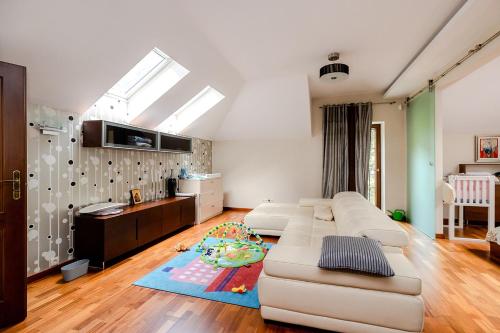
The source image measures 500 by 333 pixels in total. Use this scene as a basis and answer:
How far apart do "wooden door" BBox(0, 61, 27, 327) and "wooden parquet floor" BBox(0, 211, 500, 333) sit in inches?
8.1

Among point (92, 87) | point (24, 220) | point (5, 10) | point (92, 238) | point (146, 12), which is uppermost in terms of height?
point (146, 12)

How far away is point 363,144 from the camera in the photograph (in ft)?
15.8

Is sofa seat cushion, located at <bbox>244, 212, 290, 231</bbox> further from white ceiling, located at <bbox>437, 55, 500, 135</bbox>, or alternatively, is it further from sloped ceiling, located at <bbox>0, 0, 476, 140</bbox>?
white ceiling, located at <bbox>437, 55, 500, 135</bbox>

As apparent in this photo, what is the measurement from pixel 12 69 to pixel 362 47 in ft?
11.2

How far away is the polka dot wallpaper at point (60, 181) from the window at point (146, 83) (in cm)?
66

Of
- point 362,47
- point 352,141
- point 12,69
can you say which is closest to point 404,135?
point 352,141

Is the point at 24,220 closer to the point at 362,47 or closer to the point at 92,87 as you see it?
the point at 92,87

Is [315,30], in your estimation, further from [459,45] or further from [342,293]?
[342,293]

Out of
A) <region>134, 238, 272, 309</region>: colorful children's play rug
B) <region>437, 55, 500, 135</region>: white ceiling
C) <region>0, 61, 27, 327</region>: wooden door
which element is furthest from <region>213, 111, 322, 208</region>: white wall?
<region>0, 61, 27, 327</region>: wooden door

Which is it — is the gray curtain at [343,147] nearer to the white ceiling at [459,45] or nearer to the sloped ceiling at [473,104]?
Answer: the white ceiling at [459,45]

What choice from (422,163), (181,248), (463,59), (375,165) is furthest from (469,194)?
(181,248)

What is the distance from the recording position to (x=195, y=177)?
185 inches

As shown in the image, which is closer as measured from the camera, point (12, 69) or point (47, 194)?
point (12, 69)

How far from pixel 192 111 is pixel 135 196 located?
1.98 meters
